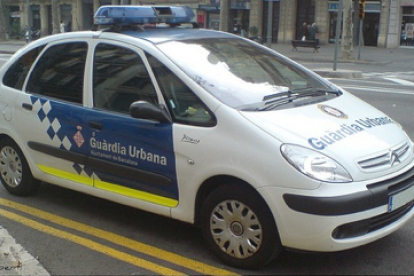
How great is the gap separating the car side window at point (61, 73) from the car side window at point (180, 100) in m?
0.83

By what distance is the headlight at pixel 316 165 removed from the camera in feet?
11.4

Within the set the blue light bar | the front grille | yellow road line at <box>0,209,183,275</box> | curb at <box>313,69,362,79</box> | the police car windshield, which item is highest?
the blue light bar

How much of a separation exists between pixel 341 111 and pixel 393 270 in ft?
3.86

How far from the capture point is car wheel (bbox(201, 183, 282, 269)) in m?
3.64

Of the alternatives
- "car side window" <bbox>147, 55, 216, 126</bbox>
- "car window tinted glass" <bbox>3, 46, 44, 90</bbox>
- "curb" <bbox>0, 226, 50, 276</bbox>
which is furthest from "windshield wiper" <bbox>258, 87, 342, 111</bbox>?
"car window tinted glass" <bbox>3, 46, 44, 90</bbox>

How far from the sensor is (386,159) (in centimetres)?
373

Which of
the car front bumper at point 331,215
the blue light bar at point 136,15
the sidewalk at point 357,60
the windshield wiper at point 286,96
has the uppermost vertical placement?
the blue light bar at point 136,15

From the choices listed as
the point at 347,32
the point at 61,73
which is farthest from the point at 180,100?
the point at 347,32

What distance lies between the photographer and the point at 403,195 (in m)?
3.77

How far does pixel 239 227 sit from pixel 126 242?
1.08m

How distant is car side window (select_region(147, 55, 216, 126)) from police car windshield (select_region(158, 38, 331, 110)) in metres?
0.11

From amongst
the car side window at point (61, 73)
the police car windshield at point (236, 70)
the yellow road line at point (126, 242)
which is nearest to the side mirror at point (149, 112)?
the police car windshield at point (236, 70)

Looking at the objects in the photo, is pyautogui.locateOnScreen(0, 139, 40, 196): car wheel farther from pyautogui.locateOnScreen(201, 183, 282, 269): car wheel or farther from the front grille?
the front grille

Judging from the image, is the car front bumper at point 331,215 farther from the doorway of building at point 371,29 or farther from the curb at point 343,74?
the doorway of building at point 371,29
